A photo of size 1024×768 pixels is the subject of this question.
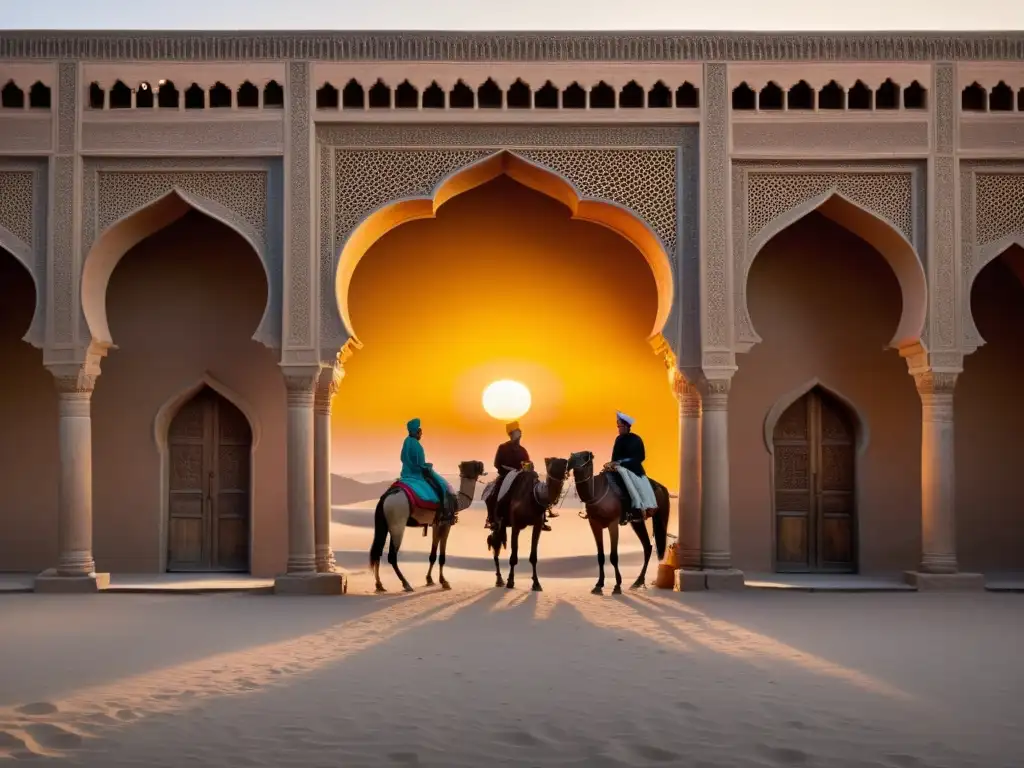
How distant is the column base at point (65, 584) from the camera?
10.5 meters

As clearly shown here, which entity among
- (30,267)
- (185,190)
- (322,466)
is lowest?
(322,466)

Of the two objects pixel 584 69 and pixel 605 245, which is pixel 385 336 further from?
pixel 584 69

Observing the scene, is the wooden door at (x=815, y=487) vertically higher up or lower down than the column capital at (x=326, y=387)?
lower down

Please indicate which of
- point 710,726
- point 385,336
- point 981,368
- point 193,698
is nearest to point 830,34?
point 981,368

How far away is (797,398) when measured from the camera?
12.2 metres

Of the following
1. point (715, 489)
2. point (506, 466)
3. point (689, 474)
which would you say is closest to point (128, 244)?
point (506, 466)

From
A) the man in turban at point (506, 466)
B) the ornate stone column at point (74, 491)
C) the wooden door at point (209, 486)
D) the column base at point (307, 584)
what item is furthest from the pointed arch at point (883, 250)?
the ornate stone column at point (74, 491)

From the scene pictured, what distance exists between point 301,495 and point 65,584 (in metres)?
2.43

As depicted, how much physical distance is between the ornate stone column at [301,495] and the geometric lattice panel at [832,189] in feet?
15.3

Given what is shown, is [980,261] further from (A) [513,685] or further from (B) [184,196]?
(B) [184,196]

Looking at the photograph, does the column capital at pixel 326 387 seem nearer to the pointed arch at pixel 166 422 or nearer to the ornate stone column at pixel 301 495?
the ornate stone column at pixel 301 495

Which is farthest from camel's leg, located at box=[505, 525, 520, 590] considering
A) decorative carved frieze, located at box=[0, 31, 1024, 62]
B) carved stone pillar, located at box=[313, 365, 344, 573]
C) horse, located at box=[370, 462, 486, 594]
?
decorative carved frieze, located at box=[0, 31, 1024, 62]

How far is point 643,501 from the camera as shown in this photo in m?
10.5

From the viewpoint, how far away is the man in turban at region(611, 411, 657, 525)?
10539 millimetres
